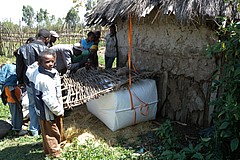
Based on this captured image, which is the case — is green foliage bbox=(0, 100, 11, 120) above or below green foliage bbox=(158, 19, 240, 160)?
below

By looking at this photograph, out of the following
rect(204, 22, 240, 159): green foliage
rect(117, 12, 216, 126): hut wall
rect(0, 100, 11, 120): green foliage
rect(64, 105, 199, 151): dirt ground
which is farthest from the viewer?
rect(0, 100, 11, 120): green foliage

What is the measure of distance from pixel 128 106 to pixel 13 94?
2.13 meters

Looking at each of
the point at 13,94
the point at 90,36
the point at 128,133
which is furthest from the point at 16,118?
the point at 90,36

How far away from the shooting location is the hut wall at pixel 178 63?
4.24m

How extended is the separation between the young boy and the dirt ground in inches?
21.9

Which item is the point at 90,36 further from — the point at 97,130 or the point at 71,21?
the point at 71,21

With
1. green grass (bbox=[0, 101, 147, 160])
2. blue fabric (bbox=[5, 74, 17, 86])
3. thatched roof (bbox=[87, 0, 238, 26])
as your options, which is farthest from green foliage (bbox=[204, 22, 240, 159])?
blue fabric (bbox=[5, 74, 17, 86])

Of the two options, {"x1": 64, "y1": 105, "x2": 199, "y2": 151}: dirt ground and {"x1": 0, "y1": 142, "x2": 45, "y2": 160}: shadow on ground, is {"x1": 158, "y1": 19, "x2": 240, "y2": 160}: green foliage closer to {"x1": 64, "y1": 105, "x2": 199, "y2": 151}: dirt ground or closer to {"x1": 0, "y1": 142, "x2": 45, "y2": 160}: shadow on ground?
{"x1": 64, "y1": 105, "x2": 199, "y2": 151}: dirt ground

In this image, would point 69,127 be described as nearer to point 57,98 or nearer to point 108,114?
point 108,114

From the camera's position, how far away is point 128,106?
4.34 metres

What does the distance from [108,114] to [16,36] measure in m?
12.2

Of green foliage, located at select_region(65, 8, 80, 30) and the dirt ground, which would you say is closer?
the dirt ground

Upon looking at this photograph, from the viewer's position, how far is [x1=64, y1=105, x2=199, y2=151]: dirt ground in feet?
13.6

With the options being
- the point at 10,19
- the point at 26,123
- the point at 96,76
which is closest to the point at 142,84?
the point at 96,76
